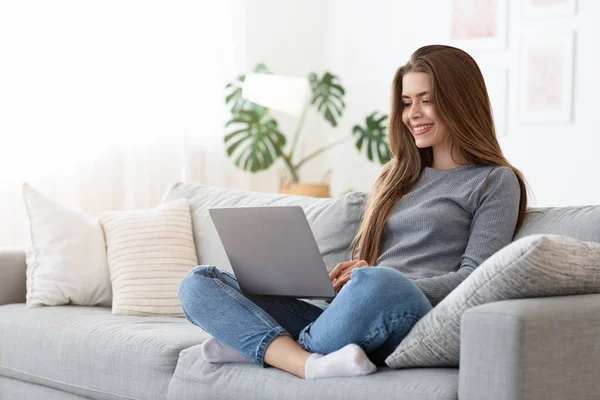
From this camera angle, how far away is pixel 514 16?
13.5 feet

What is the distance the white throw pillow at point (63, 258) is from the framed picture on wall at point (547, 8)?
88.2 inches

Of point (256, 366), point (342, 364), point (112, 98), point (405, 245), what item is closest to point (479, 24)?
point (112, 98)

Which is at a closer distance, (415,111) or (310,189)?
(415,111)

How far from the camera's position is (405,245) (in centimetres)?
221

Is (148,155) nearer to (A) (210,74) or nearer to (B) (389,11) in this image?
(A) (210,74)

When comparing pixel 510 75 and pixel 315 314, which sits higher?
pixel 510 75

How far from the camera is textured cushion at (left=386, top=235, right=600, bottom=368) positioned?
62.7 inches

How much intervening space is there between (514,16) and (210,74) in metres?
1.62

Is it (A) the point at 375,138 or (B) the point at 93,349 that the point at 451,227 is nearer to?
(B) the point at 93,349

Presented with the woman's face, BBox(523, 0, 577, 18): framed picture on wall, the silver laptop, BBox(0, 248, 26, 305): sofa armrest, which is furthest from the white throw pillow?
BBox(523, 0, 577, 18): framed picture on wall

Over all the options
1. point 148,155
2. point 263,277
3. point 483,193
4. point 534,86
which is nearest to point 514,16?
point 534,86

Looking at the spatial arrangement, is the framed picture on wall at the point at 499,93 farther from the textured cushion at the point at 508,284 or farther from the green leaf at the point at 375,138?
the textured cushion at the point at 508,284

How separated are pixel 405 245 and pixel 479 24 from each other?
2.32 metres

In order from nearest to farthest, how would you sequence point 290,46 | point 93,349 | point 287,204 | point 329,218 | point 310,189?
point 93,349
point 329,218
point 287,204
point 310,189
point 290,46
